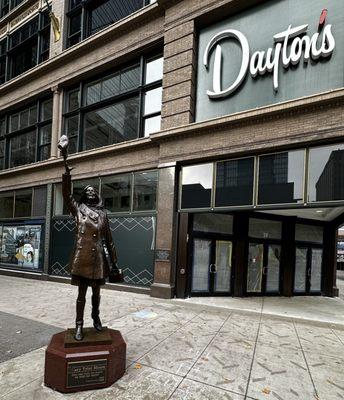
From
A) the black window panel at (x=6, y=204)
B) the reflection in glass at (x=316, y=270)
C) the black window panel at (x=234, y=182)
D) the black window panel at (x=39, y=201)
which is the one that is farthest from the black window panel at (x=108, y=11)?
the reflection in glass at (x=316, y=270)

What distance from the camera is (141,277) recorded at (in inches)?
437

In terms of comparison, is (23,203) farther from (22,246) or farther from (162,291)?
(162,291)

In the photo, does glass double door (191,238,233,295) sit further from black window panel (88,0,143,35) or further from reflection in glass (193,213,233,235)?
black window panel (88,0,143,35)

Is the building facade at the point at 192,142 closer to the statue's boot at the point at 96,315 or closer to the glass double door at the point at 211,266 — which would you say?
the glass double door at the point at 211,266

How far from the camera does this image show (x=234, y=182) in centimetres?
970

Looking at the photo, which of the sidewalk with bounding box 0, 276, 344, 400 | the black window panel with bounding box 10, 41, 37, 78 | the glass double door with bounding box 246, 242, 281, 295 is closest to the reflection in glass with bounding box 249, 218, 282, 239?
the glass double door with bounding box 246, 242, 281, 295

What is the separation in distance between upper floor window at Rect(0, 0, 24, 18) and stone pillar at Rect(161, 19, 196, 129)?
13813 mm

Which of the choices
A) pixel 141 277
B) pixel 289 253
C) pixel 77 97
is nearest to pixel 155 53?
pixel 77 97

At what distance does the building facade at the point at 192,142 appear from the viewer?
8719mm

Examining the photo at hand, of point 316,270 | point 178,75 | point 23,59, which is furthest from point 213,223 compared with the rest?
point 23,59

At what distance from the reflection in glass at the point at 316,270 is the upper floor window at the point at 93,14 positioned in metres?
13.5

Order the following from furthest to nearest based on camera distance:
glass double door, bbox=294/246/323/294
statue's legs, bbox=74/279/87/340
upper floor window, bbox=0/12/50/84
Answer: upper floor window, bbox=0/12/50/84, glass double door, bbox=294/246/323/294, statue's legs, bbox=74/279/87/340

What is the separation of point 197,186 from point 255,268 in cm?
447

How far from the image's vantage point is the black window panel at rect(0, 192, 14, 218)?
1678 cm
